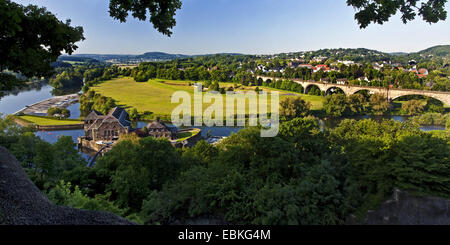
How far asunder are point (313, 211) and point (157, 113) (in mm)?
36624

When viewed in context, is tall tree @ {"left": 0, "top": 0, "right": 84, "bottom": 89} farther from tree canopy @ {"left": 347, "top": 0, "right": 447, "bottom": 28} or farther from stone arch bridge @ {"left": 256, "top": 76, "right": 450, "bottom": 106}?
stone arch bridge @ {"left": 256, "top": 76, "right": 450, "bottom": 106}

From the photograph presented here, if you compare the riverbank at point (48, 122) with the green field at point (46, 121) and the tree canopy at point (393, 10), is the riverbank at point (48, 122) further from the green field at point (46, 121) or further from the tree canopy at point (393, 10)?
the tree canopy at point (393, 10)

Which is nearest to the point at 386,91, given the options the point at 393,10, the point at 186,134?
the point at 186,134

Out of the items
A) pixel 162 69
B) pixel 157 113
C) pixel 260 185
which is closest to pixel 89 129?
pixel 157 113

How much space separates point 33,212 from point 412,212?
26.5 ft

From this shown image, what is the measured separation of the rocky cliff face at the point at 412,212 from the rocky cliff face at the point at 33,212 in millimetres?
6163

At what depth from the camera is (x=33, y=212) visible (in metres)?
3.87

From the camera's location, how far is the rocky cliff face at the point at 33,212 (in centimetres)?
366

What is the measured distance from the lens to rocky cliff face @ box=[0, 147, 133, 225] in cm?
366

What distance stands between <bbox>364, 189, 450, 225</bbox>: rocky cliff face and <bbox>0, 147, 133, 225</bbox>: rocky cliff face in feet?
20.2

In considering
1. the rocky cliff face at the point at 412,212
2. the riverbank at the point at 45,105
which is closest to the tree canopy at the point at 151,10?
the rocky cliff face at the point at 412,212

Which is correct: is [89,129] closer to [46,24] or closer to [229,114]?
[229,114]

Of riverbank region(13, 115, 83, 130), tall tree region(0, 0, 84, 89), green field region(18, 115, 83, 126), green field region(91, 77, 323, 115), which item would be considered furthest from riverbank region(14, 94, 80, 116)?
tall tree region(0, 0, 84, 89)

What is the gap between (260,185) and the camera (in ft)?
27.1
